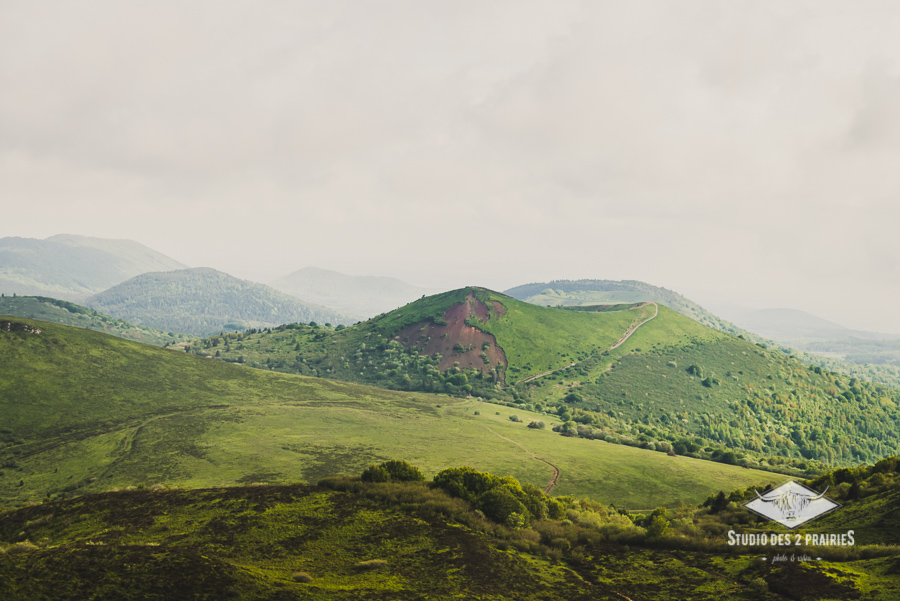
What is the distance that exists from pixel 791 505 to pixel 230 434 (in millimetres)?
116512

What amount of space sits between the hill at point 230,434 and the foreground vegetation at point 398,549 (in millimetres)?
43328

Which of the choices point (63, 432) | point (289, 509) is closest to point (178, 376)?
point (63, 432)

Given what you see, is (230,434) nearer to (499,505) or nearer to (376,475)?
(376,475)

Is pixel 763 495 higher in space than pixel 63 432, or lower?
higher

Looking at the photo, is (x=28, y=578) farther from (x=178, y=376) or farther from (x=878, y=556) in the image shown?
(x=178, y=376)

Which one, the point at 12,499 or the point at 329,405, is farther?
the point at 329,405

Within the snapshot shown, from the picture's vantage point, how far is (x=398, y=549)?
42.9m

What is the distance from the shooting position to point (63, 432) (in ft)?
422

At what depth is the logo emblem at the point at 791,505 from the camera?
179ft

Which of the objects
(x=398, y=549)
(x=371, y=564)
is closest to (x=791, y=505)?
(x=398, y=549)

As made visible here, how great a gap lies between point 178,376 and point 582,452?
445 feet

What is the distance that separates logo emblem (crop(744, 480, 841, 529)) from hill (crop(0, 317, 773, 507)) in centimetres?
3544

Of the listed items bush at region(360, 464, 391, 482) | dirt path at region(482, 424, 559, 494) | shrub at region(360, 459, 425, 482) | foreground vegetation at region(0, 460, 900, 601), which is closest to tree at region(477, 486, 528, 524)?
foreground vegetation at region(0, 460, 900, 601)

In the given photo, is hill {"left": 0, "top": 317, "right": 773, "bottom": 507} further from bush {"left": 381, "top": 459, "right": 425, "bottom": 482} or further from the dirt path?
bush {"left": 381, "top": 459, "right": 425, "bottom": 482}
